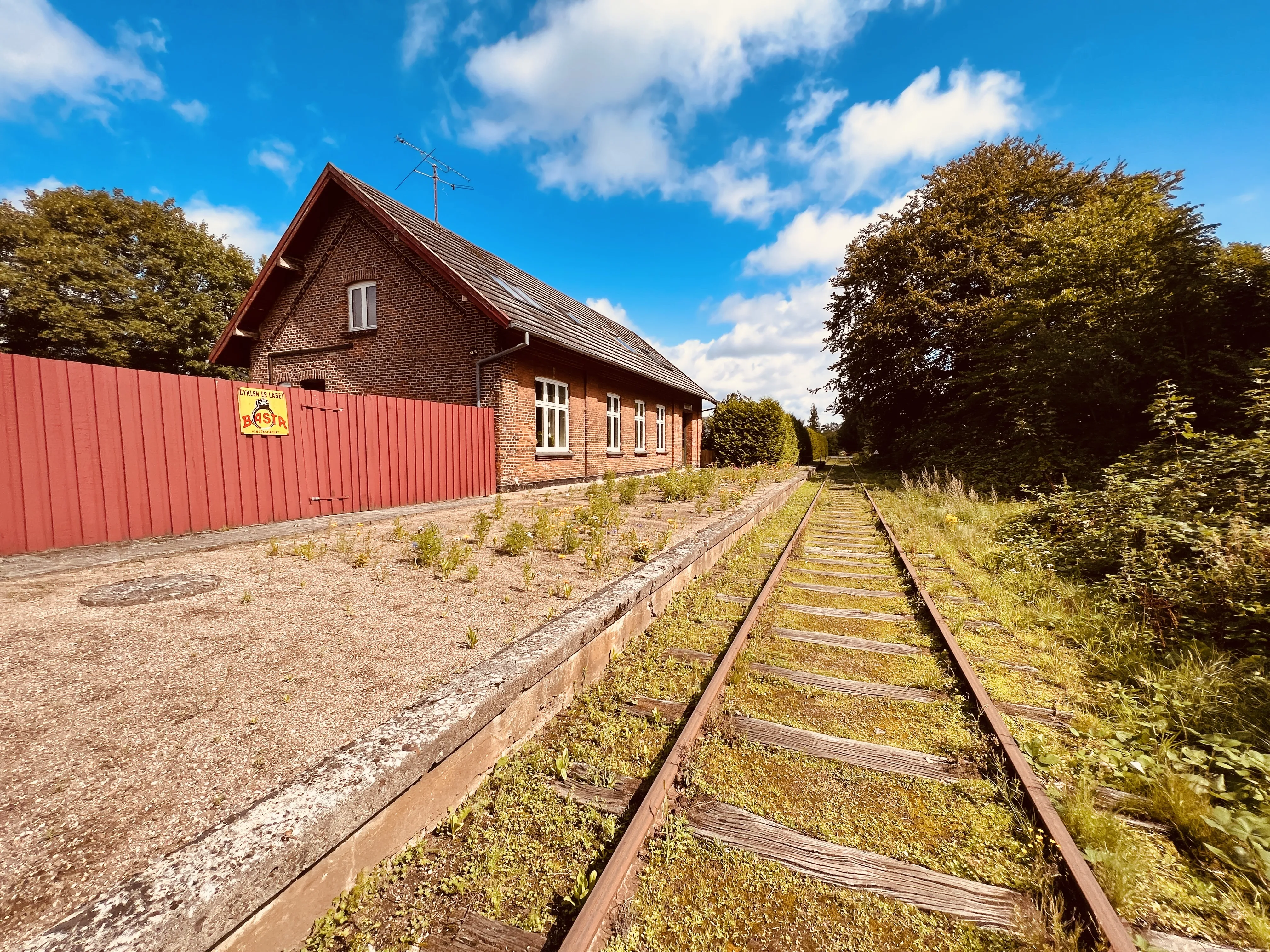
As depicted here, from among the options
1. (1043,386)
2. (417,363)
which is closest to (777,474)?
(1043,386)

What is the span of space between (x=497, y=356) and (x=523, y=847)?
8.72 m

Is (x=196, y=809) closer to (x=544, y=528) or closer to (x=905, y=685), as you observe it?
(x=905, y=685)

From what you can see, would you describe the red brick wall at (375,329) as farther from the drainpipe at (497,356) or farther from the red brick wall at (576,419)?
the red brick wall at (576,419)

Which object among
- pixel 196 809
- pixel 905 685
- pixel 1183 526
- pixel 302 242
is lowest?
pixel 905 685

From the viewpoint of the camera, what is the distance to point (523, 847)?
5.99 ft

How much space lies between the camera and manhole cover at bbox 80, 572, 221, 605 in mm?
3473

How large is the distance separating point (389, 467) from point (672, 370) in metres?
15.2

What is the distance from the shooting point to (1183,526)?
4121mm

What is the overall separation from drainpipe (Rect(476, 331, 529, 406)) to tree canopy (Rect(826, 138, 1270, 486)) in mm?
10700

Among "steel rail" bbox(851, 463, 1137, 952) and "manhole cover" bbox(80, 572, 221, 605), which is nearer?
"steel rail" bbox(851, 463, 1137, 952)

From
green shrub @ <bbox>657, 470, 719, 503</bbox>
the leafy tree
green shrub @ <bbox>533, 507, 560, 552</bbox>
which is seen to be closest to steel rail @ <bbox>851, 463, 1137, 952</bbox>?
green shrub @ <bbox>533, 507, 560, 552</bbox>

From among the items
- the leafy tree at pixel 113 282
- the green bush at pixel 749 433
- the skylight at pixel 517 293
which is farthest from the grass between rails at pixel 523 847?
the leafy tree at pixel 113 282

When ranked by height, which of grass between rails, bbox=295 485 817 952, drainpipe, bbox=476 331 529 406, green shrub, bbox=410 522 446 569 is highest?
drainpipe, bbox=476 331 529 406

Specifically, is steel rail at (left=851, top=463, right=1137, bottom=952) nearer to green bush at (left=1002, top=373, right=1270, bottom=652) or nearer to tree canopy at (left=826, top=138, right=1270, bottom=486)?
green bush at (left=1002, top=373, right=1270, bottom=652)
